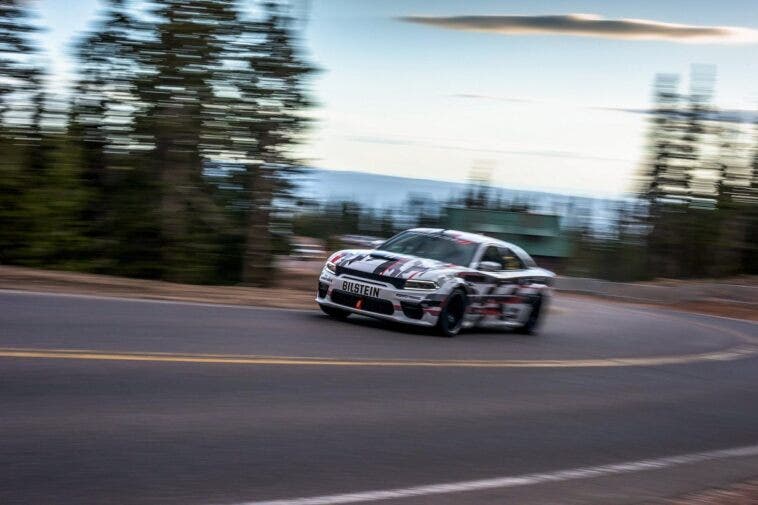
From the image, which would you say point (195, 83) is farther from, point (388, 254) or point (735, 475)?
point (735, 475)

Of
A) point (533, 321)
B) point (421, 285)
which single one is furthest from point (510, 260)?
point (421, 285)

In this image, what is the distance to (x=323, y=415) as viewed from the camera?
27.5ft

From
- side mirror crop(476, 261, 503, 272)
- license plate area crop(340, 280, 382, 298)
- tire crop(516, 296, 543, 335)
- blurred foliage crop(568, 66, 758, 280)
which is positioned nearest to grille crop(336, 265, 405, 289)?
license plate area crop(340, 280, 382, 298)

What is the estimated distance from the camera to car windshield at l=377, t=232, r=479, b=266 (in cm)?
1570

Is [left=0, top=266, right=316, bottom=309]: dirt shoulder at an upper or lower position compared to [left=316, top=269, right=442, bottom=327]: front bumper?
lower

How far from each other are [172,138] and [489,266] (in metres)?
10.3

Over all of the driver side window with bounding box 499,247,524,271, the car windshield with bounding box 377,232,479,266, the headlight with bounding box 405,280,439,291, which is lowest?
the headlight with bounding box 405,280,439,291

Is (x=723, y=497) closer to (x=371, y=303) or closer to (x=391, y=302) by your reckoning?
(x=391, y=302)

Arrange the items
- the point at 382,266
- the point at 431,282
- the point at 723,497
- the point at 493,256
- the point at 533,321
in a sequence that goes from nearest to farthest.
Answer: the point at 723,497 → the point at 431,282 → the point at 382,266 → the point at 493,256 → the point at 533,321

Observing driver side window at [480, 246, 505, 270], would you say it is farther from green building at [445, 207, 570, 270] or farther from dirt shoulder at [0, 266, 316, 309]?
green building at [445, 207, 570, 270]

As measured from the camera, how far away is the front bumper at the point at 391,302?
47.7 feet

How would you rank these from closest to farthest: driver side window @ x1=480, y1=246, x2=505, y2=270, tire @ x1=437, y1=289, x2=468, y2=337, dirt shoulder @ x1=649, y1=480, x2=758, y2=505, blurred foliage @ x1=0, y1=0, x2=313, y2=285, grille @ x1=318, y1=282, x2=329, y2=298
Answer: dirt shoulder @ x1=649, y1=480, x2=758, y2=505, tire @ x1=437, y1=289, x2=468, y2=337, grille @ x1=318, y1=282, x2=329, y2=298, driver side window @ x1=480, y1=246, x2=505, y2=270, blurred foliage @ x1=0, y1=0, x2=313, y2=285

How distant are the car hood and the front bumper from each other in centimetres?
19

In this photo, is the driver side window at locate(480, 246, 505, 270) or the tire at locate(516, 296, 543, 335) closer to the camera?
the driver side window at locate(480, 246, 505, 270)
